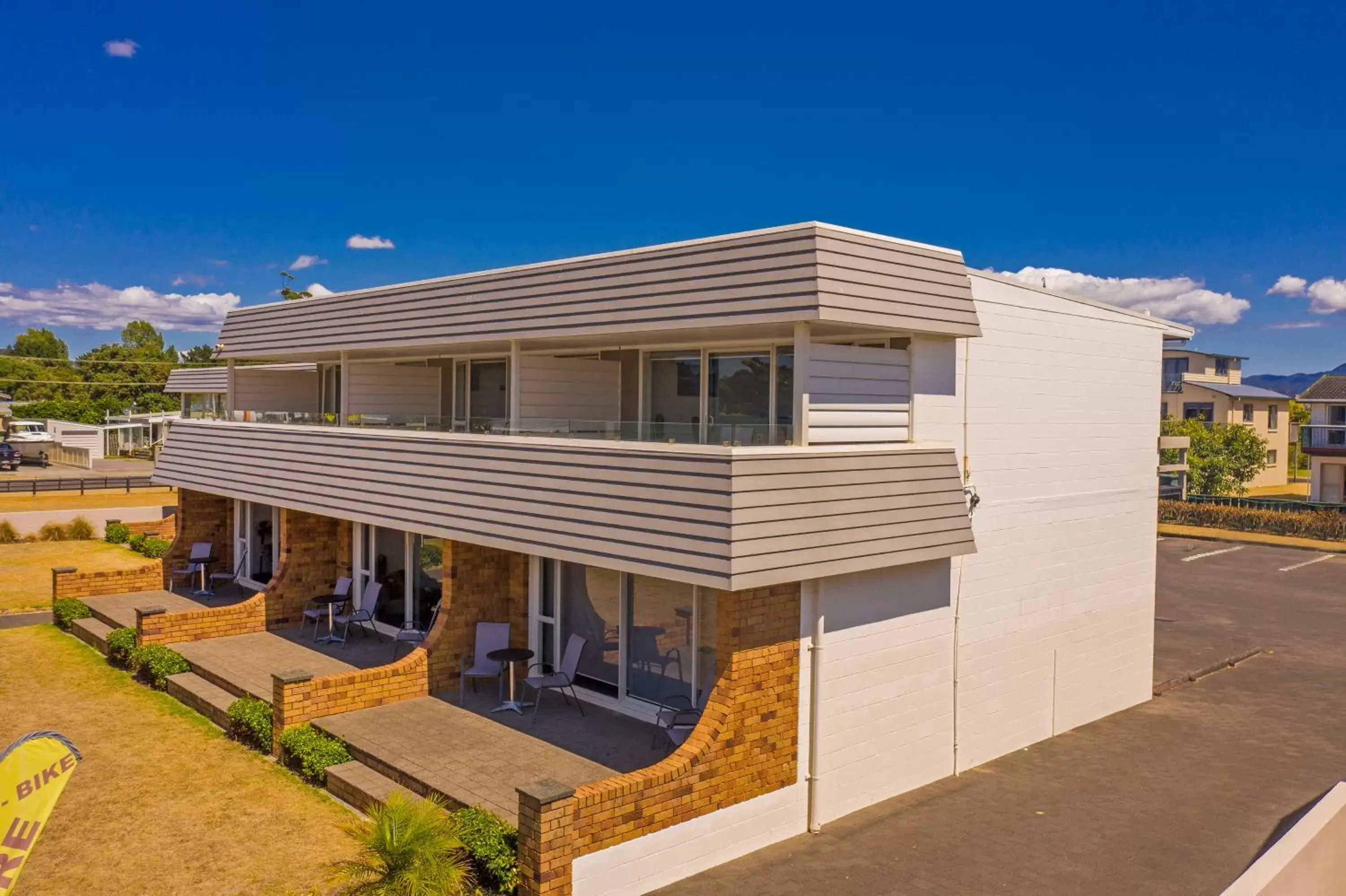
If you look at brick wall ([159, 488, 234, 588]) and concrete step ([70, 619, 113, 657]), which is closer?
concrete step ([70, 619, 113, 657])

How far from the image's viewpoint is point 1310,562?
30422 millimetres

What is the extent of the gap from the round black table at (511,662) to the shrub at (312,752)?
200 cm

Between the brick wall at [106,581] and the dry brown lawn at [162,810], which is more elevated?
the brick wall at [106,581]

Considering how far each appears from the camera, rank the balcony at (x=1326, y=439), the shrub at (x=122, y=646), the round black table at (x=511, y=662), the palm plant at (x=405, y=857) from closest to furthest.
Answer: the palm plant at (x=405, y=857), the round black table at (x=511, y=662), the shrub at (x=122, y=646), the balcony at (x=1326, y=439)

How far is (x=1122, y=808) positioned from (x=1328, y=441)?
44.7m

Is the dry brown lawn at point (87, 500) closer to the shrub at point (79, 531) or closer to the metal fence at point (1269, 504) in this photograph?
the shrub at point (79, 531)

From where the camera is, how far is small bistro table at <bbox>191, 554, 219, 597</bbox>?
19.6 m

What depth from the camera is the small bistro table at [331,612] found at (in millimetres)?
15820

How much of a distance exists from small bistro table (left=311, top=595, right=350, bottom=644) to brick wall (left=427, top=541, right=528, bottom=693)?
3441 mm

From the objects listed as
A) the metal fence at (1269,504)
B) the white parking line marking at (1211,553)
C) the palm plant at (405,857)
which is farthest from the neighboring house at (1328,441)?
the palm plant at (405,857)

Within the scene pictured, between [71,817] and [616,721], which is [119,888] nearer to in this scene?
[71,817]

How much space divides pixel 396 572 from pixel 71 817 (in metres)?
6.86

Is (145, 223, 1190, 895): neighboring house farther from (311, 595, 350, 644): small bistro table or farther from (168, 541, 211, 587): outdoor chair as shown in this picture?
(168, 541, 211, 587): outdoor chair

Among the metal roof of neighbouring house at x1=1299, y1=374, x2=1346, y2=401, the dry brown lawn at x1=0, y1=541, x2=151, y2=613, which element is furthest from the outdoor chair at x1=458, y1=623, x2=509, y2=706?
the metal roof of neighbouring house at x1=1299, y1=374, x2=1346, y2=401
